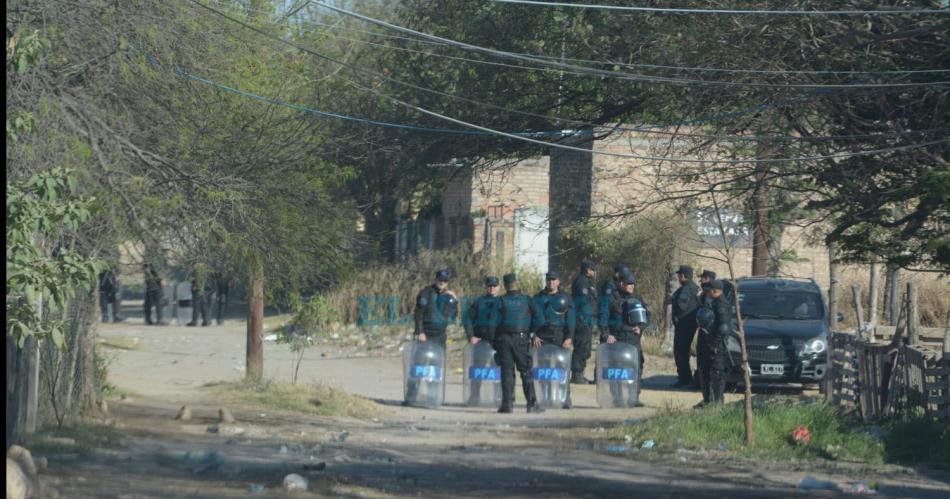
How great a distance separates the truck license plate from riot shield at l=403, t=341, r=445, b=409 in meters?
4.90

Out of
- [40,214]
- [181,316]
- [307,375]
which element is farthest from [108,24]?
[181,316]

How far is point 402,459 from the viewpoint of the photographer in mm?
11570

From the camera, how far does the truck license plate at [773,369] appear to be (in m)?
17.3

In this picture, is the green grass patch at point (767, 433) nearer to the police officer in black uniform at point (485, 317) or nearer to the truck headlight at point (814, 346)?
the police officer in black uniform at point (485, 317)

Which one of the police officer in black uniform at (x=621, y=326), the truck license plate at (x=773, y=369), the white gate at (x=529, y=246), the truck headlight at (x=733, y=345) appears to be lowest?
the truck license plate at (x=773, y=369)

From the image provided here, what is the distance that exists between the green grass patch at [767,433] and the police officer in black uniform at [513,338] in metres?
1.96

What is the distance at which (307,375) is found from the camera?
19.7 meters

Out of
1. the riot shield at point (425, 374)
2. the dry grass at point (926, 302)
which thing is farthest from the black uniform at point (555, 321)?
the dry grass at point (926, 302)

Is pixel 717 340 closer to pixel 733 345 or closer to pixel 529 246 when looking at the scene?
pixel 733 345

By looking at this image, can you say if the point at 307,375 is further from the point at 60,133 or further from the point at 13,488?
the point at 13,488

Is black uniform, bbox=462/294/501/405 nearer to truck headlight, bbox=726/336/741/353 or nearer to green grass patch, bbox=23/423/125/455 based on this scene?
truck headlight, bbox=726/336/741/353

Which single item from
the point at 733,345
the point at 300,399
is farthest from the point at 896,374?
the point at 300,399

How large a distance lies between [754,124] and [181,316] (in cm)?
2020

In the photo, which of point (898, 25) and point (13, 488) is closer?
point (13, 488)
